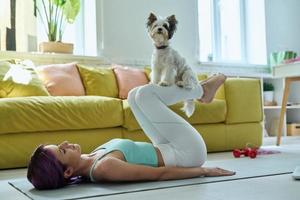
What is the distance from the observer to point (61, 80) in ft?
10.9

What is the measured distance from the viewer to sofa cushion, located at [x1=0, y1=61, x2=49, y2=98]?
2.96 meters

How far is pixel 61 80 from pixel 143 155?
5.42ft

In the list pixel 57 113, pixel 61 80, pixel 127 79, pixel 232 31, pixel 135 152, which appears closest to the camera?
pixel 135 152

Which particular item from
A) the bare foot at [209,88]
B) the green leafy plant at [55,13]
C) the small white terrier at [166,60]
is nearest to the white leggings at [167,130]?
the small white terrier at [166,60]

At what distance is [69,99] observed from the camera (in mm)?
2773

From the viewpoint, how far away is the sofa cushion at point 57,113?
2539mm

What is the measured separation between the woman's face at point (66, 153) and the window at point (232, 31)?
12.2 feet

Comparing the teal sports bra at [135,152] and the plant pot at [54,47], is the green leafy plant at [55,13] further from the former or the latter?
the teal sports bra at [135,152]

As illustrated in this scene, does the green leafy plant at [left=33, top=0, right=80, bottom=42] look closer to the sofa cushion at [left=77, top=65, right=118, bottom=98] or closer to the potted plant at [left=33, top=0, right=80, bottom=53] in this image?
the potted plant at [left=33, top=0, right=80, bottom=53]

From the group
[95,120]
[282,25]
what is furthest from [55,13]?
[282,25]

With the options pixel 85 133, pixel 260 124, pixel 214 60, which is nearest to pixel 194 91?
pixel 85 133

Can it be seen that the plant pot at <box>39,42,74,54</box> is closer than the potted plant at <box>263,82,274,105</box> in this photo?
Yes

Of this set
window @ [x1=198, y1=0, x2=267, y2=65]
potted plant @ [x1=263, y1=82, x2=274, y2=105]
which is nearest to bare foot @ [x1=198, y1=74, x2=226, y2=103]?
window @ [x1=198, y1=0, x2=267, y2=65]

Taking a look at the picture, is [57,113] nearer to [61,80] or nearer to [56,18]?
[61,80]
